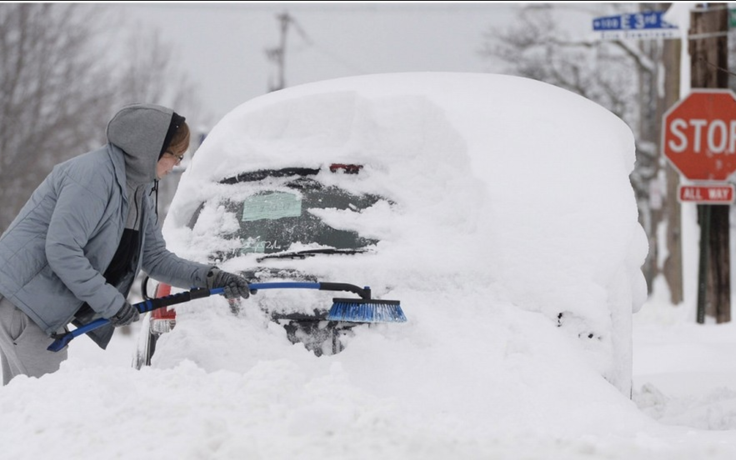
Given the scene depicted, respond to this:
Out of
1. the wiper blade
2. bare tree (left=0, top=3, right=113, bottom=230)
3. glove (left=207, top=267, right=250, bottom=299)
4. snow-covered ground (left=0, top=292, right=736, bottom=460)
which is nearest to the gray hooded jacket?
snow-covered ground (left=0, top=292, right=736, bottom=460)

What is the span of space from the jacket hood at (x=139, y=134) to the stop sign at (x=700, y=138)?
7207 millimetres

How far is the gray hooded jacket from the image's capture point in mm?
3301

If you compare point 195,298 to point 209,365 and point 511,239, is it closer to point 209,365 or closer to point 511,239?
point 209,365

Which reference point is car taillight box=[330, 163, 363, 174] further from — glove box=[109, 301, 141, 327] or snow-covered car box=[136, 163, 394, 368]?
glove box=[109, 301, 141, 327]

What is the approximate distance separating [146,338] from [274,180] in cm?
95

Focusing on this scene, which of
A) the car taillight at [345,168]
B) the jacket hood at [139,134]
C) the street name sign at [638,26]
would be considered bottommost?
the car taillight at [345,168]

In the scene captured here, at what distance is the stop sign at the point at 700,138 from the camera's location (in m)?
9.42

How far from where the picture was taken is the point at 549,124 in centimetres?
423

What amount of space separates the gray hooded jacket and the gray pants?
0.17 feet

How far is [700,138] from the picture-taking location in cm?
945

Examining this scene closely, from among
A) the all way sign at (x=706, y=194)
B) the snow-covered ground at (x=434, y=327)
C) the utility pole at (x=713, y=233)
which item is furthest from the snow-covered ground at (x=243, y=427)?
the utility pole at (x=713, y=233)

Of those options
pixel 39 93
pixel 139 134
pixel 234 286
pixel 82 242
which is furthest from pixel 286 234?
pixel 39 93

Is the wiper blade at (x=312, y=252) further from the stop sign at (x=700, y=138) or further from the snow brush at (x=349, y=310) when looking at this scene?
the stop sign at (x=700, y=138)

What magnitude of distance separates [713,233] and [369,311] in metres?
7.66
